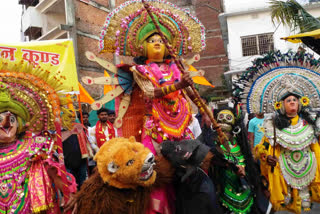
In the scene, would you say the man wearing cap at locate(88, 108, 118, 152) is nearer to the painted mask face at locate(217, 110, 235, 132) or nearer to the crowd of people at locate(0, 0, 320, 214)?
the crowd of people at locate(0, 0, 320, 214)

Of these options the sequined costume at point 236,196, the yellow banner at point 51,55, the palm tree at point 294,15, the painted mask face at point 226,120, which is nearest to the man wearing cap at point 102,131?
the yellow banner at point 51,55

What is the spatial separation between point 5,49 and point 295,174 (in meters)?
4.15

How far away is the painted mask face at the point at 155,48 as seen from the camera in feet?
11.2

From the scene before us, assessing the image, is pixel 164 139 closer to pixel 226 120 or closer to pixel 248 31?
pixel 226 120

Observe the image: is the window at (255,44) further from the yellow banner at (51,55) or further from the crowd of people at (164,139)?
the crowd of people at (164,139)

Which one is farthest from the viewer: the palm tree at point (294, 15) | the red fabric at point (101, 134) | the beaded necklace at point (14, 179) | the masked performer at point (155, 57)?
the palm tree at point (294, 15)

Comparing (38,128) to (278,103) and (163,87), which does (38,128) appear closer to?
(163,87)

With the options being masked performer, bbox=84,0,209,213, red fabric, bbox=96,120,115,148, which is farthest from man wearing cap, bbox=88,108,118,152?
masked performer, bbox=84,0,209,213

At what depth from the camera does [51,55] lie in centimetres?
494

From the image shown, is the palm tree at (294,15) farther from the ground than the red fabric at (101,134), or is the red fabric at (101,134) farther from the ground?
the palm tree at (294,15)

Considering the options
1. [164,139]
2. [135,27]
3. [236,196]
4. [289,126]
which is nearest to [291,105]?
[289,126]

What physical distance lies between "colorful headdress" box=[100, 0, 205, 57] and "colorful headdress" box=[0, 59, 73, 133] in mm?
753

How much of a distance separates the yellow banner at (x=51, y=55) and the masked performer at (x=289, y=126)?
2.46 meters

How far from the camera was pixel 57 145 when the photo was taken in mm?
3127
